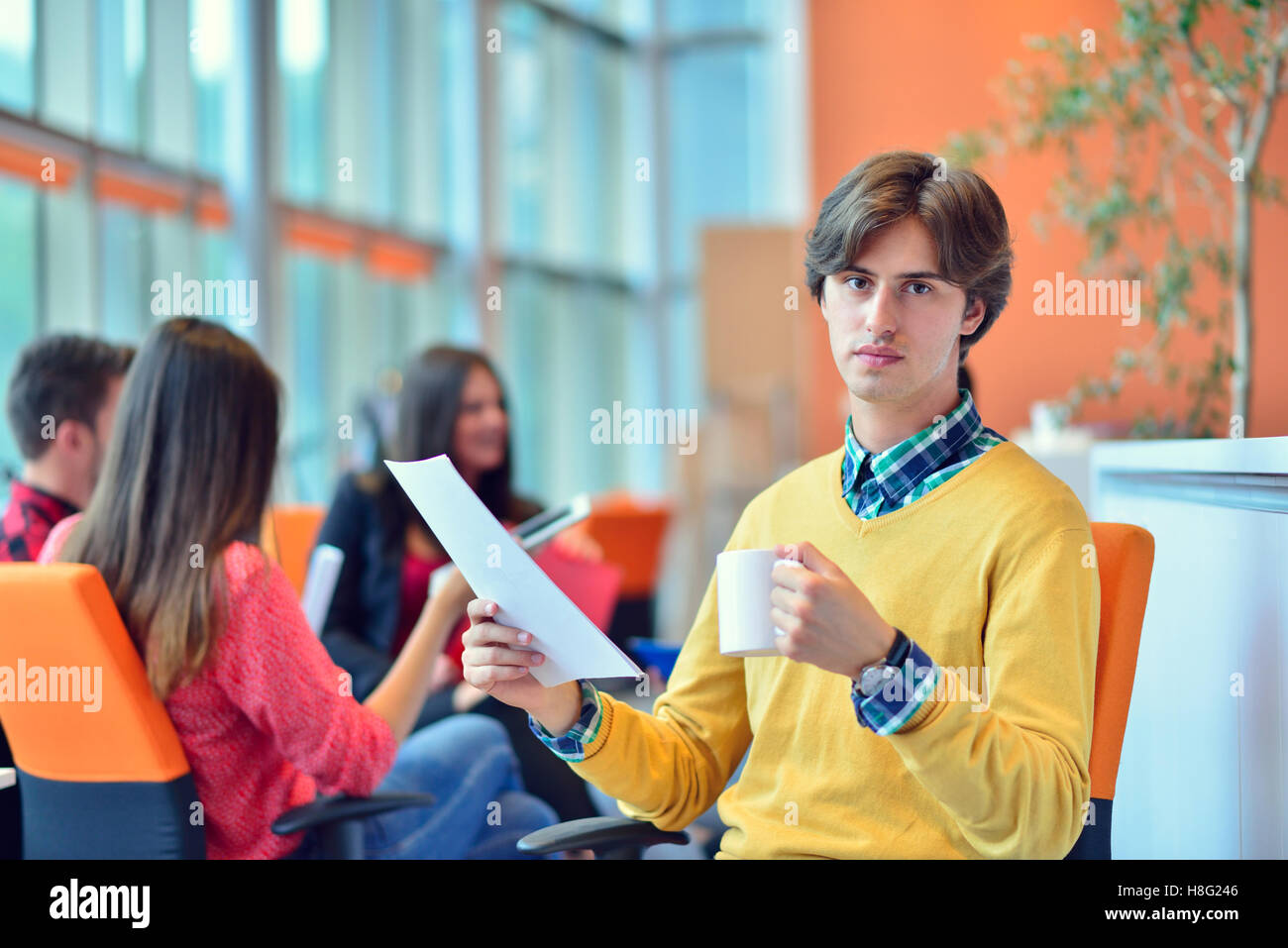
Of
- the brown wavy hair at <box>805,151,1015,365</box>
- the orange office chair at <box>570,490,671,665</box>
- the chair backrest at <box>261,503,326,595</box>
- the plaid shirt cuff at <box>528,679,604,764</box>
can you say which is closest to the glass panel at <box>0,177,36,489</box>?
the chair backrest at <box>261,503,326,595</box>

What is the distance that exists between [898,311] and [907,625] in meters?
0.31

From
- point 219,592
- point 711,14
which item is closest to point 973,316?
point 219,592

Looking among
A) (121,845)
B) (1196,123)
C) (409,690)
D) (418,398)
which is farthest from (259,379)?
(1196,123)

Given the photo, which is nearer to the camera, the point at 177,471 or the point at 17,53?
the point at 177,471

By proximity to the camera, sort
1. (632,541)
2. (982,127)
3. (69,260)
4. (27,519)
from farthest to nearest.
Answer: (982,127) < (632,541) < (69,260) < (27,519)

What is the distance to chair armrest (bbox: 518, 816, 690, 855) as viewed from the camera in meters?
1.40

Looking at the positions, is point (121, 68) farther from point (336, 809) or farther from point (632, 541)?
point (336, 809)

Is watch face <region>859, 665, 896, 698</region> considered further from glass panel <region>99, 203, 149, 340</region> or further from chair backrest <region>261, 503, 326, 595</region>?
glass panel <region>99, 203, 149, 340</region>

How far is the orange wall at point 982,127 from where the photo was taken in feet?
19.0

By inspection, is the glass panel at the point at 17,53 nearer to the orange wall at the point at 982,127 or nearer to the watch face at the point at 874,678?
the orange wall at the point at 982,127

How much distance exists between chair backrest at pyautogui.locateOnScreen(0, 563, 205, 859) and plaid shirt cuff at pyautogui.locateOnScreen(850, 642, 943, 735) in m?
0.95

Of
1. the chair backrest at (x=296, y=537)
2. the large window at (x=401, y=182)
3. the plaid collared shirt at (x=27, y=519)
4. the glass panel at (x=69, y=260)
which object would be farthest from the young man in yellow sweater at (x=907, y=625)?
the glass panel at (x=69, y=260)

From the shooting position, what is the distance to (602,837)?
4.62 ft

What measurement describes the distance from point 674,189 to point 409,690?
26.6ft
